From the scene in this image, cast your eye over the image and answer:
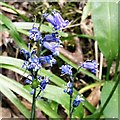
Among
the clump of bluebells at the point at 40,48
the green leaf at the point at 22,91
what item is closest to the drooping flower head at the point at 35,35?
the clump of bluebells at the point at 40,48

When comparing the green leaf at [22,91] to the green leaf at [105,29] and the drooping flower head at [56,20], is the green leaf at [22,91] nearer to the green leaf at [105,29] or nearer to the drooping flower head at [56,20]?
the green leaf at [105,29]

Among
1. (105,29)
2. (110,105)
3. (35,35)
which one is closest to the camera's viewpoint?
(35,35)

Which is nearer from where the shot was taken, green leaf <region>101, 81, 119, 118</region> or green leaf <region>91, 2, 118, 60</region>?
green leaf <region>101, 81, 119, 118</region>

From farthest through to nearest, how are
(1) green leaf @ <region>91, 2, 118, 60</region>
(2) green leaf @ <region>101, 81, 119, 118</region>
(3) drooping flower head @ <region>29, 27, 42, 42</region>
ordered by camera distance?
(1) green leaf @ <region>91, 2, 118, 60</region> < (2) green leaf @ <region>101, 81, 119, 118</region> < (3) drooping flower head @ <region>29, 27, 42, 42</region>

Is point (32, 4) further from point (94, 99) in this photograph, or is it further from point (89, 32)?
point (94, 99)

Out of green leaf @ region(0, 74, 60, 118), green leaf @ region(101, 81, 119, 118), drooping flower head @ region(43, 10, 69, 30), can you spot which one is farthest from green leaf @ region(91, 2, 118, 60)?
drooping flower head @ region(43, 10, 69, 30)

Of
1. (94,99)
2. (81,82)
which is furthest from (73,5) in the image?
(94,99)

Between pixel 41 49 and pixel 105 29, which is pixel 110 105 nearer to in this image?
pixel 105 29

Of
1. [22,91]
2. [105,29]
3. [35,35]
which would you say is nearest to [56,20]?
[35,35]

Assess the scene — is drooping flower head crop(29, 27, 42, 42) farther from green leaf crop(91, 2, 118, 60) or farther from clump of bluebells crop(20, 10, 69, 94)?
green leaf crop(91, 2, 118, 60)
